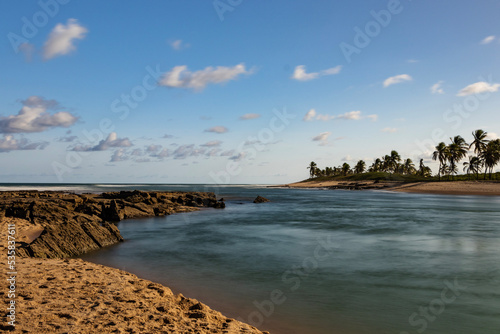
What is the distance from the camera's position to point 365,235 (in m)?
24.2

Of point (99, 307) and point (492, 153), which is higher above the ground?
point (492, 153)

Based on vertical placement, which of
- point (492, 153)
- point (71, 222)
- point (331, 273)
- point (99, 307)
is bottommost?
point (331, 273)

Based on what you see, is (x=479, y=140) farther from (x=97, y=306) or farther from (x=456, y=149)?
(x=97, y=306)

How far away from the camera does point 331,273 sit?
44.0ft

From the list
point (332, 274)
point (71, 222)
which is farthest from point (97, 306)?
point (71, 222)

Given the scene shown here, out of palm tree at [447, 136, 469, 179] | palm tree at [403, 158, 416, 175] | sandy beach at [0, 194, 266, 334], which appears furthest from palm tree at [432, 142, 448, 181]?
sandy beach at [0, 194, 266, 334]

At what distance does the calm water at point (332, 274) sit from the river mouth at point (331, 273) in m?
0.04

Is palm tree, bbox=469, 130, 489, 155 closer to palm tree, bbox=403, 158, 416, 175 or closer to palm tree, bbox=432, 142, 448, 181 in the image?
palm tree, bbox=432, 142, 448, 181

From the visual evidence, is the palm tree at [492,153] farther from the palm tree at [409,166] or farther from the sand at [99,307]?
the sand at [99,307]

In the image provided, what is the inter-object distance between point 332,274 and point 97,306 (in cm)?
930

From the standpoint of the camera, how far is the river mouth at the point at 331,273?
8.72 metres

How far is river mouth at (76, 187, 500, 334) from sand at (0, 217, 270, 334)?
5.08 feet

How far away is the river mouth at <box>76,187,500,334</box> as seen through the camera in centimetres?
872

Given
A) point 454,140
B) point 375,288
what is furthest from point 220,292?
point 454,140
